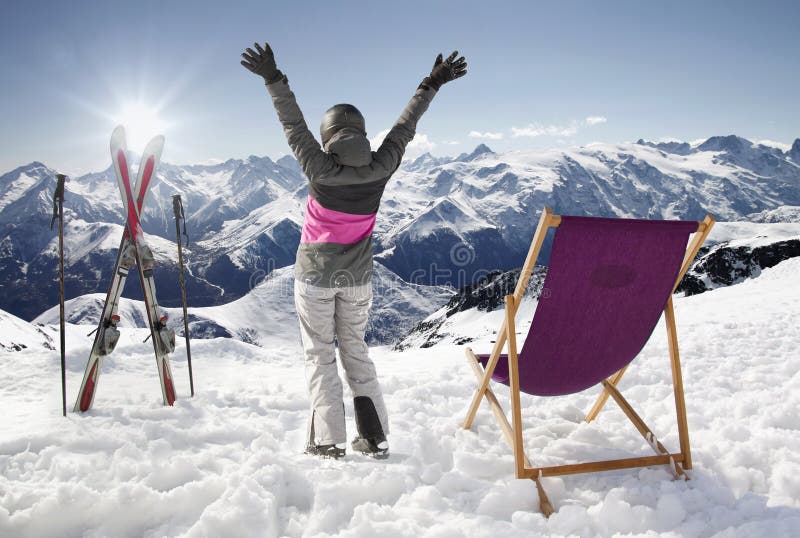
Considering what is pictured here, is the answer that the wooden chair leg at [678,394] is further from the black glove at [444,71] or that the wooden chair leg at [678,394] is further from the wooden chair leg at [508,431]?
the black glove at [444,71]

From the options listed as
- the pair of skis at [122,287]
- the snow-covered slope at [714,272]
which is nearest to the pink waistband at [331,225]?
the pair of skis at [122,287]

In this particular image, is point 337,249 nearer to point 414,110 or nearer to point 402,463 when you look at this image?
point 414,110

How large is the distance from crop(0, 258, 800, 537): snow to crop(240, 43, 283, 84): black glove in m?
2.89

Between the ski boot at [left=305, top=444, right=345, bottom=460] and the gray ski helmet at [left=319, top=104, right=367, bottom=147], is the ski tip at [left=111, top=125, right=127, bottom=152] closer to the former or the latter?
the gray ski helmet at [left=319, top=104, right=367, bottom=147]

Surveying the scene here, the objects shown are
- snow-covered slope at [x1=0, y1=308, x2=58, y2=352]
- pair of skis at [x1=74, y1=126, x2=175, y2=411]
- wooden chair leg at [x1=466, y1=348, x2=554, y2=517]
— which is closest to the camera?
wooden chair leg at [x1=466, y1=348, x2=554, y2=517]

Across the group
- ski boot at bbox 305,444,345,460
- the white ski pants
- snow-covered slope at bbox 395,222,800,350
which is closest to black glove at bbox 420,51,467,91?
the white ski pants

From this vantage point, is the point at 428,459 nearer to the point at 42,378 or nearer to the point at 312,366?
the point at 312,366

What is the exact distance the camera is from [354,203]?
3979 millimetres

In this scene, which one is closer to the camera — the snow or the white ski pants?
the snow

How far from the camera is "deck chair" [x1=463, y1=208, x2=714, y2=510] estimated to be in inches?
123

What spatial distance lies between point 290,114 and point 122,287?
273cm

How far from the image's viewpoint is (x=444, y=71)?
14.9ft

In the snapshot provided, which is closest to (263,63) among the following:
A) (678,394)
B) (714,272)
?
(678,394)

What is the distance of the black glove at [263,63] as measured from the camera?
11.8ft
